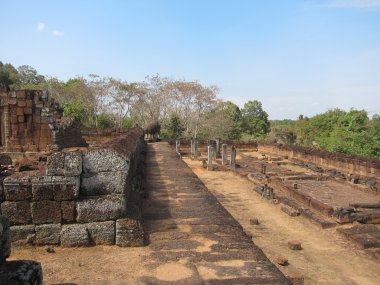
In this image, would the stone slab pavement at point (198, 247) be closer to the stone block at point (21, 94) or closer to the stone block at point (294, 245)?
the stone block at point (294, 245)

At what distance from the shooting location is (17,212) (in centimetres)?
386

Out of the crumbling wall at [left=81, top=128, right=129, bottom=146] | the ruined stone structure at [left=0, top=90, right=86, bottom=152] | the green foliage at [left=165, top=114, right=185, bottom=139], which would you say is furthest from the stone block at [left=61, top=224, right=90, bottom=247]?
the green foliage at [left=165, top=114, right=185, bottom=139]

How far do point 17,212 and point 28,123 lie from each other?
10814mm

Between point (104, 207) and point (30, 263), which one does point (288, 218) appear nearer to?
point (104, 207)

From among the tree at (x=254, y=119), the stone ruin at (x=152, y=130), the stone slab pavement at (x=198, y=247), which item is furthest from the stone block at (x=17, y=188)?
the tree at (x=254, y=119)

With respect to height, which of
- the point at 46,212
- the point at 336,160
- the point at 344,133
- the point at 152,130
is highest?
the point at 344,133

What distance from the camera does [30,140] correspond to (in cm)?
1363

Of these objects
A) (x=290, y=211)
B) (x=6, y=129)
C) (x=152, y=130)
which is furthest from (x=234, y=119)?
(x=290, y=211)

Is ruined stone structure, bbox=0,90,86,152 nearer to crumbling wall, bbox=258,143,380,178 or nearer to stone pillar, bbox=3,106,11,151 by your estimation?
stone pillar, bbox=3,106,11,151

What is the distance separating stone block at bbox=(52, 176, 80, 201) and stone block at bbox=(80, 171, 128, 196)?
0.42 ft

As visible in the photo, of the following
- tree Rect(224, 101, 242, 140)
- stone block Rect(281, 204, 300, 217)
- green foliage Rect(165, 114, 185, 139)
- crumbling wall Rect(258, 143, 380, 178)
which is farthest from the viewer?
tree Rect(224, 101, 242, 140)

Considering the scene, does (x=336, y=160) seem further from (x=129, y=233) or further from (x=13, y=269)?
(x=13, y=269)

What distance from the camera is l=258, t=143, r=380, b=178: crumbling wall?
627 inches

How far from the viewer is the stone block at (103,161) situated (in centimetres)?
405
